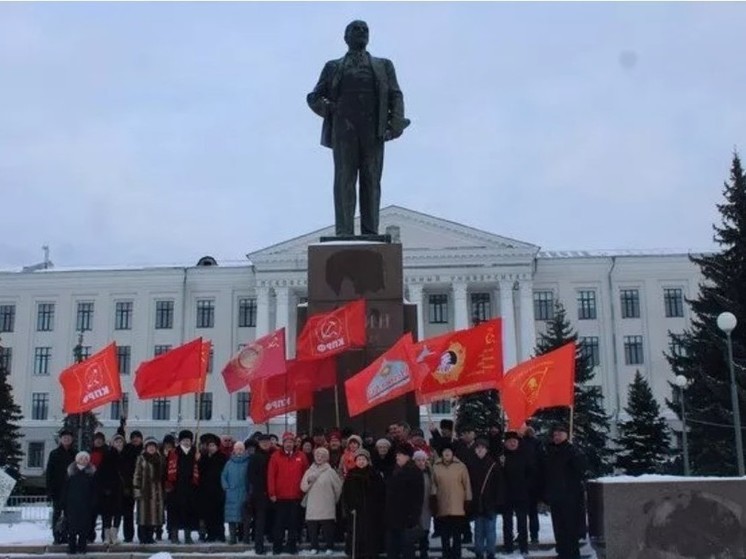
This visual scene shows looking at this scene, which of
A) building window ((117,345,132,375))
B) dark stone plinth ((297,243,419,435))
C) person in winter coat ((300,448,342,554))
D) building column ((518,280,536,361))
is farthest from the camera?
building window ((117,345,132,375))

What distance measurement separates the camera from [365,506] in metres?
8.65

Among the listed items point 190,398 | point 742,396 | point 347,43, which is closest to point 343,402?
point 347,43

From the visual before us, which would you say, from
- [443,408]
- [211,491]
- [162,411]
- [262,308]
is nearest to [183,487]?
[211,491]

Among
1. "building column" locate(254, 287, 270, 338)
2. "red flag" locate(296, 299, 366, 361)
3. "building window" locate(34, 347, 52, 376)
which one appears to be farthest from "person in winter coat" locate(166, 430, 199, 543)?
"building window" locate(34, 347, 52, 376)

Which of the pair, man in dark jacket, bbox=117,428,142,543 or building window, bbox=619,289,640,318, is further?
building window, bbox=619,289,640,318

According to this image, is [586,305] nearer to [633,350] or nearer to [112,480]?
[633,350]

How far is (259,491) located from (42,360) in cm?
4517

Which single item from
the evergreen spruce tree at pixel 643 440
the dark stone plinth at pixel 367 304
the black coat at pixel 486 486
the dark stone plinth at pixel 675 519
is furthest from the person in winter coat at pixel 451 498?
the evergreen spruce tree at pixel 643 440

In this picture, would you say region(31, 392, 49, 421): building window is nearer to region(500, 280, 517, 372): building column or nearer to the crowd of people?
region(500, 280, 517, 372): building column

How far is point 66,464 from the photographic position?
1068 centimetres

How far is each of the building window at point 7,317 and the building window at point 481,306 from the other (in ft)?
89.7

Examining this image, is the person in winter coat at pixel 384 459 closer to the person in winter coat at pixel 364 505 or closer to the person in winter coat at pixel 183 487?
the person in winter coat at pixel 364 505

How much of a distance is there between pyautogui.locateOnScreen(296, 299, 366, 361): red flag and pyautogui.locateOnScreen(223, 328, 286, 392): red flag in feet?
3.83

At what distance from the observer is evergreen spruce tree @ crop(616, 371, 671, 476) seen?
29625 millimetres
